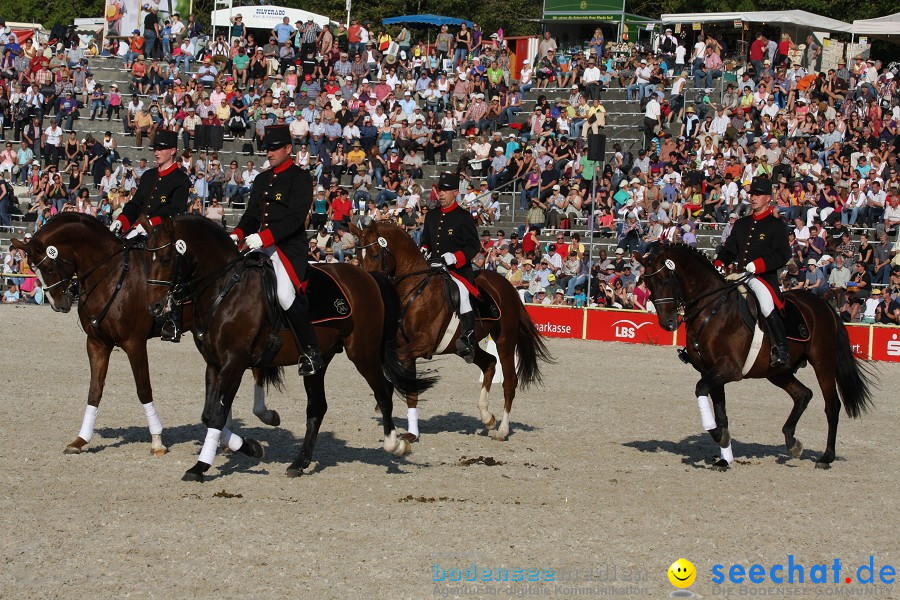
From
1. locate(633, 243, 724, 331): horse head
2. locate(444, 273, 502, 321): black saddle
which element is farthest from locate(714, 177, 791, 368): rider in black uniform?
locate(444, 273, 502, 321): black saddle

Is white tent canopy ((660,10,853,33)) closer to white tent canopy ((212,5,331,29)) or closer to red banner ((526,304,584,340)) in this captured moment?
white tent canopy ((212,5,331,29))

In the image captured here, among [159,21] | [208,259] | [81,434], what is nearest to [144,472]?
[81,434]

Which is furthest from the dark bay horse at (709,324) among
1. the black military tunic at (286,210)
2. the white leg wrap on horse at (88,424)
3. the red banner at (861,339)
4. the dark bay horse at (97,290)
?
the red banner at (861,339)

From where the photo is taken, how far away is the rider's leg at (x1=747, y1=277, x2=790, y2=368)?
12141 millimetres

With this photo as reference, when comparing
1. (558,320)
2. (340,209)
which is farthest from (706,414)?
(340,209)

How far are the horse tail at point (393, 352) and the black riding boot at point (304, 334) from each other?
1.12 metres

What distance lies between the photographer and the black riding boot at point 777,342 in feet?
39.8

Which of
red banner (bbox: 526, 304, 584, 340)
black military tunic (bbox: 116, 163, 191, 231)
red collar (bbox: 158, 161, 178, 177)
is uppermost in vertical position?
red collar (bbox: 158, 161, 178, 177)

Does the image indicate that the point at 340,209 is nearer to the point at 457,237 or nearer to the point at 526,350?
the point at 526,350

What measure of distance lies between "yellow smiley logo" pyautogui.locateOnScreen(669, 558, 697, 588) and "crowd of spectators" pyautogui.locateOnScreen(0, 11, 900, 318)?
716 inches

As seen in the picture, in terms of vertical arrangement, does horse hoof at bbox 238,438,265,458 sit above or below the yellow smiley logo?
below

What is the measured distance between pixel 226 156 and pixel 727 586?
29922 millimetres

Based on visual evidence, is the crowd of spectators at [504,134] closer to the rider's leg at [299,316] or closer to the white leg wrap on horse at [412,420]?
the white leg wrap on horse at [412,420]

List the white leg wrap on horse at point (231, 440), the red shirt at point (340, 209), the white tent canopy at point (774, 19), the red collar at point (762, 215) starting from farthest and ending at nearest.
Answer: the white tent canopy at point (774, 19) → the red shirt at point (340, 209) → the red collar at point (762, 215) → the white leg wrap on horse at point (231, 440)
